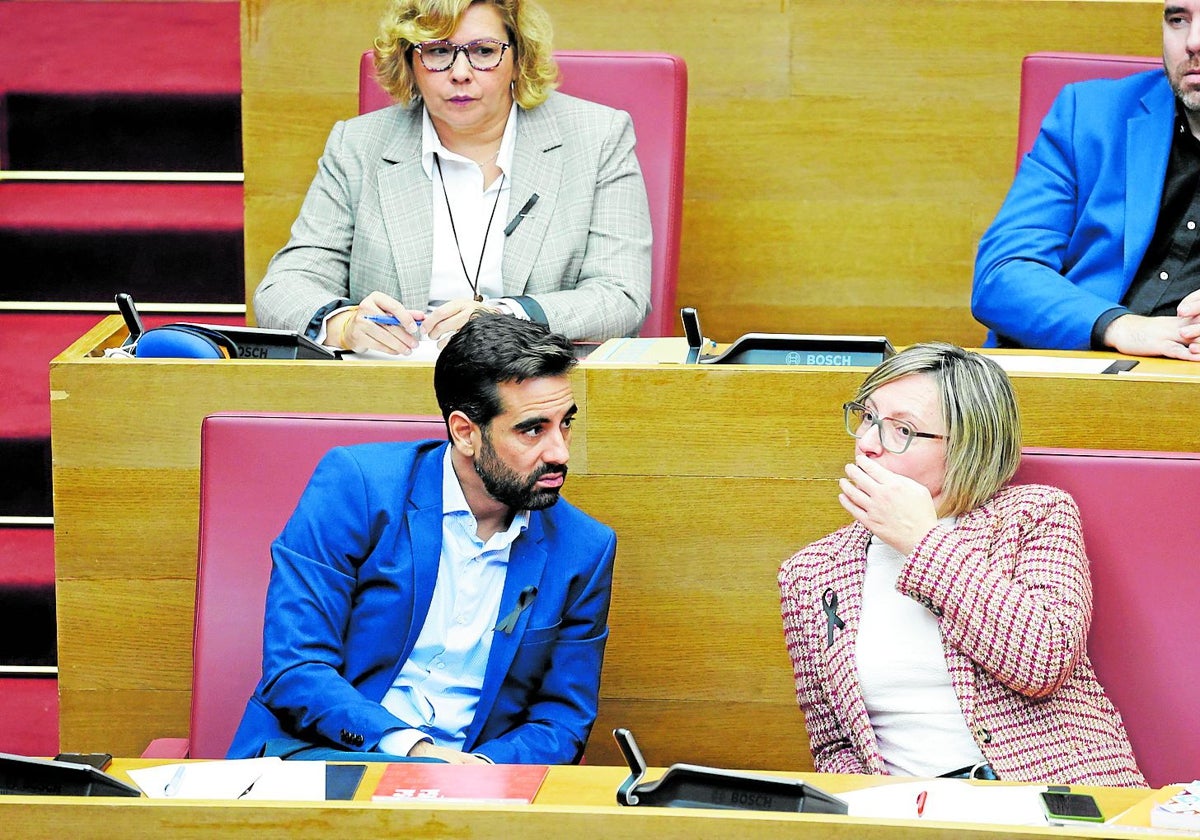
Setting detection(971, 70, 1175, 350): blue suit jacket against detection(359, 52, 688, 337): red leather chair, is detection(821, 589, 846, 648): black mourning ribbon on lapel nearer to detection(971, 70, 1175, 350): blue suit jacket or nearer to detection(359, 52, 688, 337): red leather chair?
detection(971, 70, 1175, 350): blue suit jacket

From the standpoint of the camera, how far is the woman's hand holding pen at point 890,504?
148 cm

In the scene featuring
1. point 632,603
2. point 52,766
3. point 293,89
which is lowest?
point 632,603

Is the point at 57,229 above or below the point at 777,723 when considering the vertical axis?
above

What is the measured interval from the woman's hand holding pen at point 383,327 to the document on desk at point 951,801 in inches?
37.9

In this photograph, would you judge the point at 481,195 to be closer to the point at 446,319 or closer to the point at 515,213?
the point at 515,213

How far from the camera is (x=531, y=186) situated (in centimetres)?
231

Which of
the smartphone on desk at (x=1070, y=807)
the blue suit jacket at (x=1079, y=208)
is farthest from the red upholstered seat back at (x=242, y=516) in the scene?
the blue suit jacket at (x=1079, y=208)

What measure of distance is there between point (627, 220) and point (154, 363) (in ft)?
2.57

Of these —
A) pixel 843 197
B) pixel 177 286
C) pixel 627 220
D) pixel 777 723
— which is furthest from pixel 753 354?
pixel 177 286

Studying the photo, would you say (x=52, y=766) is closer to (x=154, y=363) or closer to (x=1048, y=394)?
(x=154, y=363)

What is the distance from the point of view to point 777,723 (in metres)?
1.83

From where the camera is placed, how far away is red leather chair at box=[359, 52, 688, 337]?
2412 mm

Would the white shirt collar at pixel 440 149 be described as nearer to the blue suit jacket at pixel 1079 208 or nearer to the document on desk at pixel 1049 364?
the blue suit jacket at pixel 1079 208

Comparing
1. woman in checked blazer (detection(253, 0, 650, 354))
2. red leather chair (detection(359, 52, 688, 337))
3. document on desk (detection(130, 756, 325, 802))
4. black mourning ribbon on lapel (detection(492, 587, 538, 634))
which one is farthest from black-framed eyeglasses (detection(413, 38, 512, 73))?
document on desk (detection(130, 756, 325, 802))
